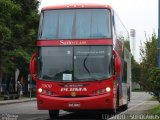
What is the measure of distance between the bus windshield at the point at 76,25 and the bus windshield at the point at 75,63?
493 millimetres

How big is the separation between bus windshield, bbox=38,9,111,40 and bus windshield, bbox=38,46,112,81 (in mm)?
493

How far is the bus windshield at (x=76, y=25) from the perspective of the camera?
813 inches

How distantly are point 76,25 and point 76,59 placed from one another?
133 cm

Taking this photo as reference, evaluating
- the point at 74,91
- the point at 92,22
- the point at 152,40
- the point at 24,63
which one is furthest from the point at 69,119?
the point at 24,63

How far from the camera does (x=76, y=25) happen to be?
20781mm

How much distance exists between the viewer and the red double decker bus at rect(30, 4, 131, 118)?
2009cm

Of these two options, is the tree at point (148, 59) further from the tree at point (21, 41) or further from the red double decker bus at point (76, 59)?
the tree at point (21, 41)

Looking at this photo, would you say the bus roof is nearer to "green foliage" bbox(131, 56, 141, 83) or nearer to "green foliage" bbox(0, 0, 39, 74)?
"green foliage" bbox(131, 56, 141, 83)

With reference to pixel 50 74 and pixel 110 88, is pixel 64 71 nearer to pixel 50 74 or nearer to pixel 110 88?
pixel 50 74

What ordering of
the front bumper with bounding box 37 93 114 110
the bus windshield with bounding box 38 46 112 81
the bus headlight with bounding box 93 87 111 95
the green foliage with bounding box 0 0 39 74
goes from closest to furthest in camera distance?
the front bumper with bounding box 37 93 114 110, the bus headlight with bounding box 93 87 111 95, the bus windshield with bounding box 38 46 112 81, the green foliage with bounding box 0 0 39 74

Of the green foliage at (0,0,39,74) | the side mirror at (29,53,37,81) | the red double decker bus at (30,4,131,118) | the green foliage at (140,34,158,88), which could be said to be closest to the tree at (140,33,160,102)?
the green foliage at (140,34,158,88)

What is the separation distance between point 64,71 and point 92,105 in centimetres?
171

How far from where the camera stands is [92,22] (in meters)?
20.8

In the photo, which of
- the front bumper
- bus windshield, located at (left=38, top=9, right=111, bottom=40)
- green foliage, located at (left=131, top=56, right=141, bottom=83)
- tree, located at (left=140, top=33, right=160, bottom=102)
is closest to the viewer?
the front bumper
